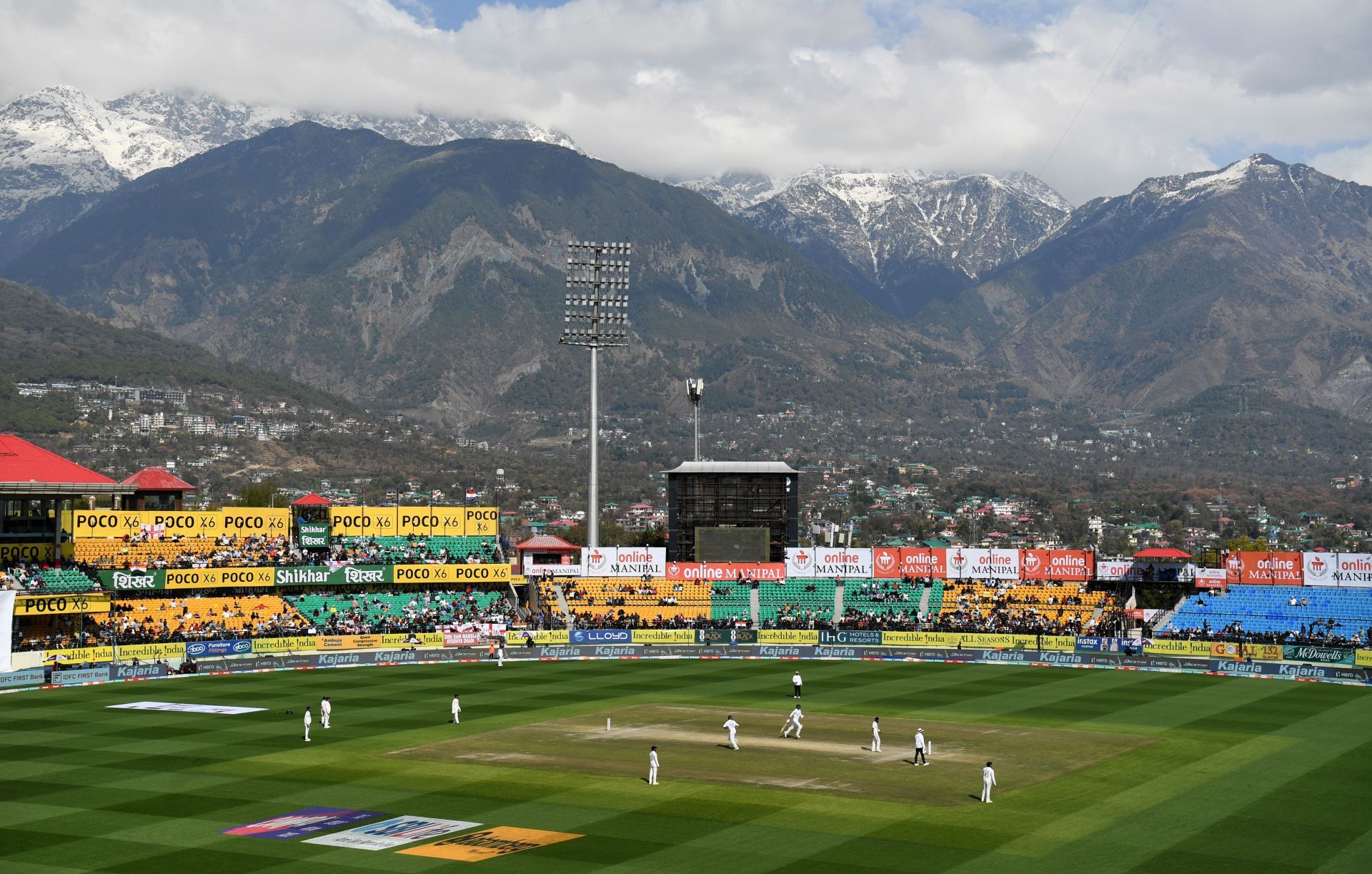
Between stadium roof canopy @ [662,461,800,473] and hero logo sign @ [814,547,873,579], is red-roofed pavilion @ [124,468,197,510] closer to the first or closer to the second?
stadium roof canopy @ [662,461,800,473]

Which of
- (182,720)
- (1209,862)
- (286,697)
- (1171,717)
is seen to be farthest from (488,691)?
(1209,862)

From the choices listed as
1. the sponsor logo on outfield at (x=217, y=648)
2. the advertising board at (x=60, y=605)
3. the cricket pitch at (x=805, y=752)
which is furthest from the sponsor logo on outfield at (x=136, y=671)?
the cricket pitch at (x=805, y=752)

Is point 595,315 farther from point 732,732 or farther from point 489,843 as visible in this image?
point 489,843

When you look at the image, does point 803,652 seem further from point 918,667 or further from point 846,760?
point 846,760

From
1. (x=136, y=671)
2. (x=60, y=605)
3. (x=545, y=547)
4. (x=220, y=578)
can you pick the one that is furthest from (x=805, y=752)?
(x=545, y=547)

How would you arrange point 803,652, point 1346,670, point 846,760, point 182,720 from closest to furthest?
1. point 846,760
2. point 182,720
3. point 1346,670
4. point 803,652

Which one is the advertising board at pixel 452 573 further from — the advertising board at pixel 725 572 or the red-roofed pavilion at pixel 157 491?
the red-roofed pavilion at pixel 157 491
